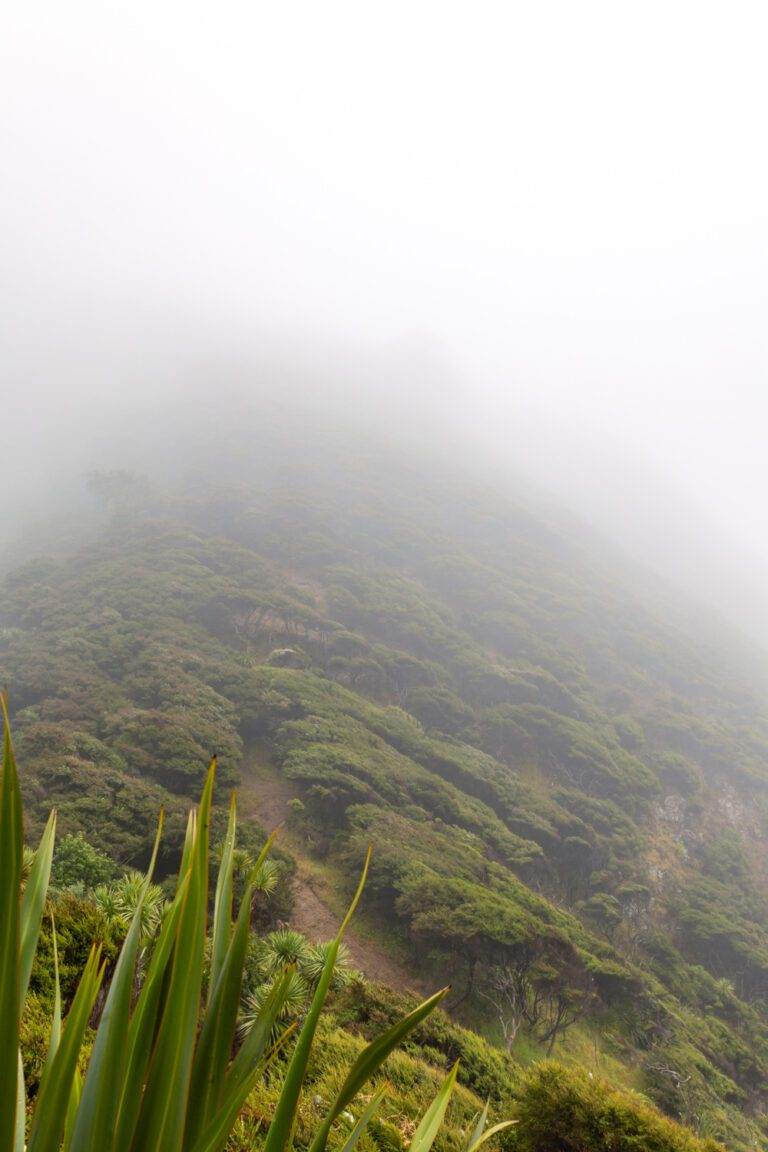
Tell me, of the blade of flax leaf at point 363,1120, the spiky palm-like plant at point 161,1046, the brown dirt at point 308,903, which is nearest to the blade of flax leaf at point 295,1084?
the spiky palm-like plant at point 161,1046

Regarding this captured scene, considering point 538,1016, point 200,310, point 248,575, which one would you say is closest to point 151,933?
point 538,1016

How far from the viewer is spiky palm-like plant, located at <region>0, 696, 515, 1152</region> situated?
2.47ft

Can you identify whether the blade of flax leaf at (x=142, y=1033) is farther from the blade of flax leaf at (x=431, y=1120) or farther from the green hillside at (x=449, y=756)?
the green hillside at (x=449, y=756)

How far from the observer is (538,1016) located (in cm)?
1358

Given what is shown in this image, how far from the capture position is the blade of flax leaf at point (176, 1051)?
85 centimetres

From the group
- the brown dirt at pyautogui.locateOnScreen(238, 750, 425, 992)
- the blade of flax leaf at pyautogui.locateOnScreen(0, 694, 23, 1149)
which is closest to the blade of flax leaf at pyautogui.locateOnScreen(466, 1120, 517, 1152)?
the blade of flax leaf at pyautogui.locateOnScreen(0, 694, 23, 1149)

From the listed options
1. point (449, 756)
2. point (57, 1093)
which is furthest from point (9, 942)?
point (449, 756)

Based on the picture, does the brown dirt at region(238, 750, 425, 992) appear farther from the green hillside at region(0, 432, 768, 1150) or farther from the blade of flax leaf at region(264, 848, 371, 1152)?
the blade of flax leaf at region(264, 848, 371, 1152)

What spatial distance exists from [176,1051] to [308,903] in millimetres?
16334

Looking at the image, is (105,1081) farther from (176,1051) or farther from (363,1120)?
(363,1120)

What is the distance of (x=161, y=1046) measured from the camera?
851 mm

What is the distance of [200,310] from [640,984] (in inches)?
7078

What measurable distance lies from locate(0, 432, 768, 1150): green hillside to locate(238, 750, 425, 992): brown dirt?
105mm

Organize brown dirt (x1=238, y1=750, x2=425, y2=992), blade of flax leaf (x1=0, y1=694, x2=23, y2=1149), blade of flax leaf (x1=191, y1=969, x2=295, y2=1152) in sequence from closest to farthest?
blade of flax leaf (x1=0, y1=694, x2=23, y2=1149) < blade of flax leaf (x1=191, y1=969, x2=295, y2=1152) < brown dirt (x1=238, y1=750, x2=425, y2=992)
